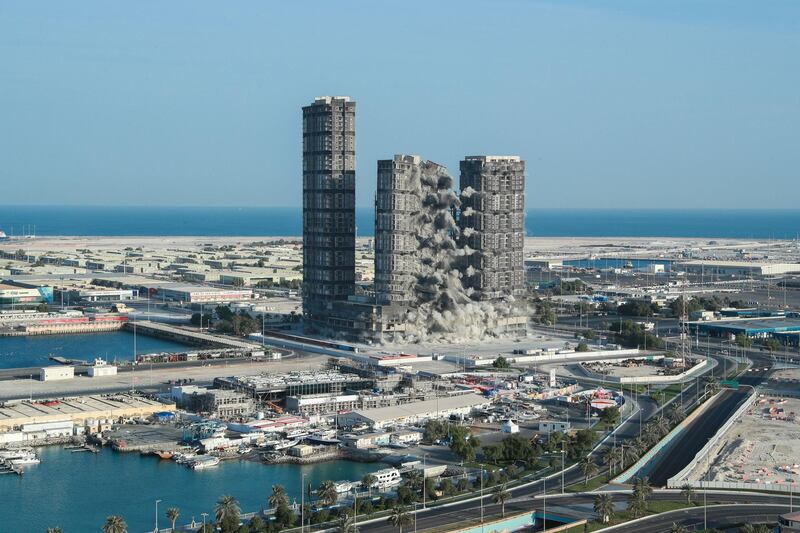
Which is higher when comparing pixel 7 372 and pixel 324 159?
pixel 324 159

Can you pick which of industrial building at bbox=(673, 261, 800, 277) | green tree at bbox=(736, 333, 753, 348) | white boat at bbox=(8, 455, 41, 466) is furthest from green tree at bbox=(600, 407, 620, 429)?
industrial building at bbox=(673, 261, 800, 277)

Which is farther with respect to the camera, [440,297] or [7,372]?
[440,297]

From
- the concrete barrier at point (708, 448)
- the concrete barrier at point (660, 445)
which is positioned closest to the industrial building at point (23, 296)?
the concrete barrier at point (660, 445)

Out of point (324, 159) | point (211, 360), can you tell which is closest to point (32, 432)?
point (211, 360)

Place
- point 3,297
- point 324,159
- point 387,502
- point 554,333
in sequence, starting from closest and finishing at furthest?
point 387,502, point 324,159, point 554,333, point 3,297

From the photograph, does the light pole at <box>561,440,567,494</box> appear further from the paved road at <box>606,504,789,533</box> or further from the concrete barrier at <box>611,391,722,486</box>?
the paved road at <box>606,504,789,533</box>

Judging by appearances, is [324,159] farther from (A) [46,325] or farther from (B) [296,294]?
(B) [296,294]

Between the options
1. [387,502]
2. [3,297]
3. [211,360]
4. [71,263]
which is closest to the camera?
[387,502]
